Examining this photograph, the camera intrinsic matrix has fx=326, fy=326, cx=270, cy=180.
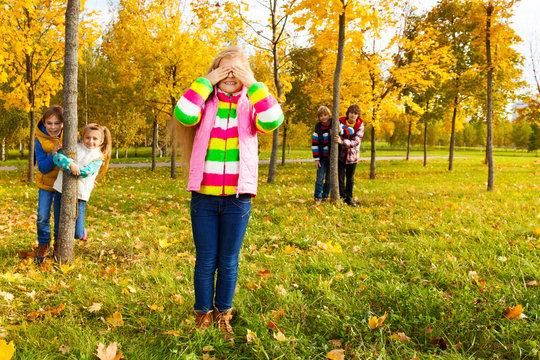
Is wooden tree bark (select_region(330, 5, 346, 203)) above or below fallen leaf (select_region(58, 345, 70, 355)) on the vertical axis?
above

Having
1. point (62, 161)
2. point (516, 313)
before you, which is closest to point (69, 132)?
point (62, 161)

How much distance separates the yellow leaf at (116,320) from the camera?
2.39 m

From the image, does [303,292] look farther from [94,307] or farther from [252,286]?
[94,307]

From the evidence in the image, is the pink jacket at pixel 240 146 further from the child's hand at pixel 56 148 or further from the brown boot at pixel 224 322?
the child's hand at pixel 56 148

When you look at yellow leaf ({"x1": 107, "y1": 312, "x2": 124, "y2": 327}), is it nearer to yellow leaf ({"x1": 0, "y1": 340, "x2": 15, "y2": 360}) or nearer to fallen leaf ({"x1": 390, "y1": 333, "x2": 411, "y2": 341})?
yellow leaf ({"x1": 0, "y1": 340, "x2": 15, "y2": 360})

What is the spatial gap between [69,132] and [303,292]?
281 centimetres

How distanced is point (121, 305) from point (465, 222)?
4767 millimetres

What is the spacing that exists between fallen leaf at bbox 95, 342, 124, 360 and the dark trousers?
224 inches

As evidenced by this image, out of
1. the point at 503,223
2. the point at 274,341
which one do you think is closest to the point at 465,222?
the point at 503,223

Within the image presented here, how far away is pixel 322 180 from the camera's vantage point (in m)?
7.11

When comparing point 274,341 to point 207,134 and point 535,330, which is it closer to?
point 207,134

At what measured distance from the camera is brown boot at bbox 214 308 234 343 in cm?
234

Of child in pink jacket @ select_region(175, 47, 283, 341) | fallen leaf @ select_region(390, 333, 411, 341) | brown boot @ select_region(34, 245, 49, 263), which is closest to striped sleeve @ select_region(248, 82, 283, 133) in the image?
child in pink jacket @ select_region(175, 47, 283, 341)

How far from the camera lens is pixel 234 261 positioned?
7.86ft
